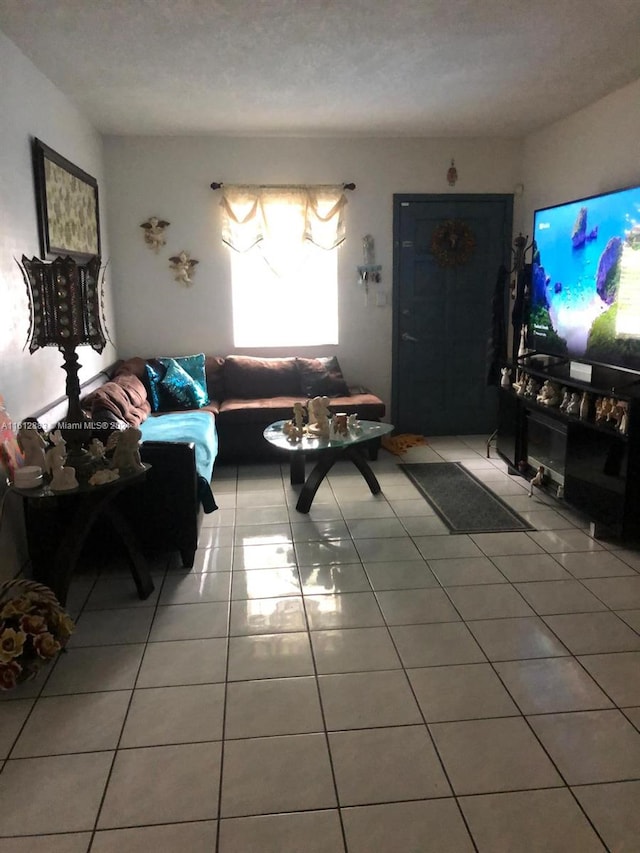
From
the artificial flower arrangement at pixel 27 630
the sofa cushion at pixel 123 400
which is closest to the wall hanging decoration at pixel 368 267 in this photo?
the sofa cushion at pixel 123 400

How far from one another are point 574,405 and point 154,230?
3.51m

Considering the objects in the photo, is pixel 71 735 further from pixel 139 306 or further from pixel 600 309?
pixel 139 306

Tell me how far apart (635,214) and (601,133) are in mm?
1111

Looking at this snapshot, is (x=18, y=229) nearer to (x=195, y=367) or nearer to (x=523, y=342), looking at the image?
(x=195, y=367)

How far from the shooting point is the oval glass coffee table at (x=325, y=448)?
3.89 m

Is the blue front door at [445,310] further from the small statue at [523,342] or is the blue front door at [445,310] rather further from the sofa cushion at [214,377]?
the sofa cushion at [214,377]

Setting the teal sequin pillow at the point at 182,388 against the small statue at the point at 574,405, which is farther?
the teal sequin pillow at the point at 182,388

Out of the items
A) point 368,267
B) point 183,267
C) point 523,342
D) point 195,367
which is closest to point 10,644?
point 195,367

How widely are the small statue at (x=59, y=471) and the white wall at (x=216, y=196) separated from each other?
115 inches

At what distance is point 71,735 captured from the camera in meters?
2.06

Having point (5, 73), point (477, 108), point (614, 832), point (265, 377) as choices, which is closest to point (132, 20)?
point (5, 73)

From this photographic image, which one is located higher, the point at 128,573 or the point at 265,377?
the point at 265,377

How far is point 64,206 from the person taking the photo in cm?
398

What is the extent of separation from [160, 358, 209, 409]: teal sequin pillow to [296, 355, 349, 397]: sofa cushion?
83 cm
